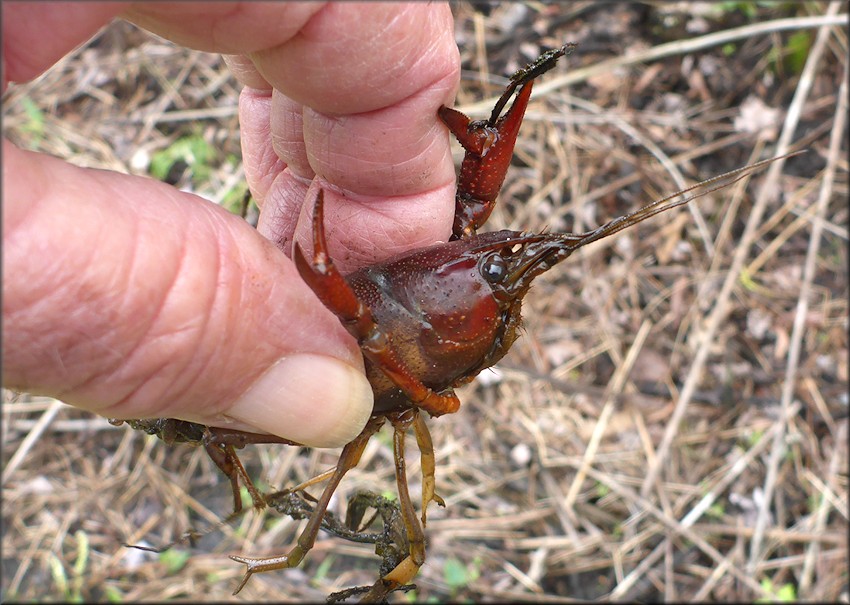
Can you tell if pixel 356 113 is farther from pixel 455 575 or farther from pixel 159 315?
pixel 455 575

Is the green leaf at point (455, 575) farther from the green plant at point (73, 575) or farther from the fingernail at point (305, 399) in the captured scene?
the fingernail at point (305, 399)

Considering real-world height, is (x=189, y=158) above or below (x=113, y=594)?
above

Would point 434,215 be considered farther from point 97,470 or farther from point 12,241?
point 97,470

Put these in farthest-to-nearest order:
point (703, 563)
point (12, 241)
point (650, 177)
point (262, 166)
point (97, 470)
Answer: point (650, 177) → point (97, 470) → point (703, 563) → point (262, 166) → point (12, 241)

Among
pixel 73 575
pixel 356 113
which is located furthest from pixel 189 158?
pixel 356 113

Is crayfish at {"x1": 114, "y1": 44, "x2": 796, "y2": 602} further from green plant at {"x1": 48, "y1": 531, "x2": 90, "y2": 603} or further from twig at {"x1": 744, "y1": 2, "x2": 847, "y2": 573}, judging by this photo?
twig at {"x1": 744, "y1": 2, "x2": 847, "y2": 573}

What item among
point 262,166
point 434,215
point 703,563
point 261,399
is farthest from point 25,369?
point 703,563
